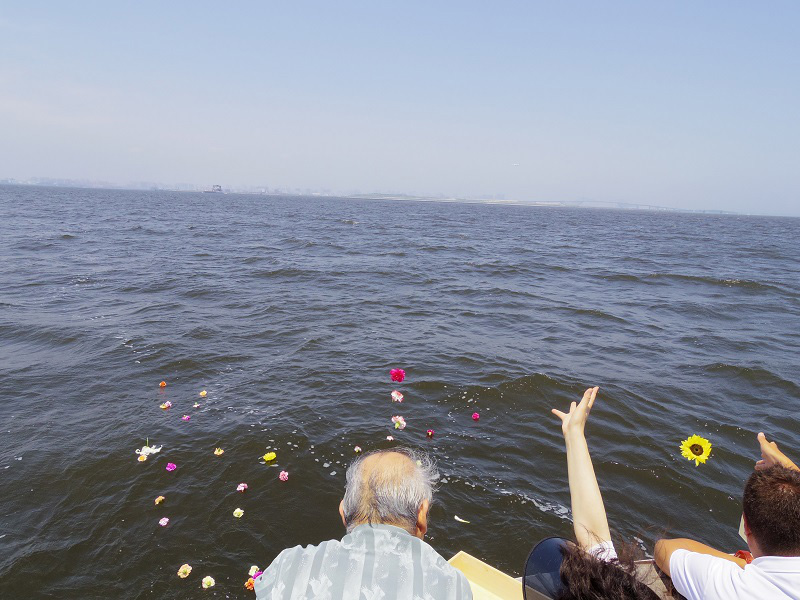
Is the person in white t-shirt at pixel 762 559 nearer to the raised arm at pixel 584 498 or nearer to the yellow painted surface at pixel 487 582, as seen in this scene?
the raised arm at pixel 584 498

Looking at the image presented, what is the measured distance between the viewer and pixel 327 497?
6.03 m

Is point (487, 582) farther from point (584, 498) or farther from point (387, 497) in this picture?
point (387, 497)

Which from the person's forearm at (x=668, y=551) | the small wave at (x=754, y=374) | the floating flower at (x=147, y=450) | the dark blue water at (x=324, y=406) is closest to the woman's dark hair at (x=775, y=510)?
the person's forearm at (x=668, y=551)

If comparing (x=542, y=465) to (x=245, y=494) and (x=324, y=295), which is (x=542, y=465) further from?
(x=324, y=295)

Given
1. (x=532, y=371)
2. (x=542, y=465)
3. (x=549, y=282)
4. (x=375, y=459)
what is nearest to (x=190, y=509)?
(x=375, y=459)

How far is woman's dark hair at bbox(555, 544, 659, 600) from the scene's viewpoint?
188cm

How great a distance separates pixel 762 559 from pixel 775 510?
261mm

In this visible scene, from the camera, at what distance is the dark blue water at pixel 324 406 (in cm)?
538

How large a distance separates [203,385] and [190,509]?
3.81 metres

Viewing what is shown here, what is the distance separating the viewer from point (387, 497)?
2367 millimetres

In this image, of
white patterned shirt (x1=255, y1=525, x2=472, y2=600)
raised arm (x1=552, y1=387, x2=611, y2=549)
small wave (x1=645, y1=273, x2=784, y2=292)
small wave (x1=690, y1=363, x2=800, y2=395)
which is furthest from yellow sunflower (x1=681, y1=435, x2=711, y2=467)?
small wave (x1=645, y1=273, x2=784, y2=292)

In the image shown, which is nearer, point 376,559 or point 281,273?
point 376,559

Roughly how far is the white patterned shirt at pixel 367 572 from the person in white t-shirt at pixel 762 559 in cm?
117

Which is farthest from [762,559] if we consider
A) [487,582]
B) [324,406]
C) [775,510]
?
[324,406]
